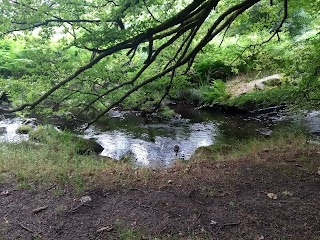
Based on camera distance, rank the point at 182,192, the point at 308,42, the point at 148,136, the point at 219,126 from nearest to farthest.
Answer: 1. the point at 182,192
2. the point at 308,42
3. the point at 148,136
4. the point at 219,126

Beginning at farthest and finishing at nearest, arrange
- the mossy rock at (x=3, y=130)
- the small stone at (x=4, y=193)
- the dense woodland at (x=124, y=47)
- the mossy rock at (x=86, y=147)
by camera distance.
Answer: the mossy rock at (x=3, y=130) → the mossy rock at (x=86, y=147) → the small stone at (x=4, y=193) → the dense woodland at (x=124, y=47)

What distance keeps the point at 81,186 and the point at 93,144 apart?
4372 mm

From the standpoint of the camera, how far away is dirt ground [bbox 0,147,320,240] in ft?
12.1

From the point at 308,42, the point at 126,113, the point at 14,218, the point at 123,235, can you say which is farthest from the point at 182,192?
the point at 126,113

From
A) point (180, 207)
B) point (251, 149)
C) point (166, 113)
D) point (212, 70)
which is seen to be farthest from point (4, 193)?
point (212, 70)

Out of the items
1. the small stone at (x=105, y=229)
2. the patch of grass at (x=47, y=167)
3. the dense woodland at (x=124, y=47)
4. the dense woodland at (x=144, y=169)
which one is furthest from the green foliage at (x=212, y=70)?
the small stone at (x=105, y=229)

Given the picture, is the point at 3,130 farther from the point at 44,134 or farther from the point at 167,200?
the point at 167,200

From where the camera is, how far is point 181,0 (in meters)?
5.93

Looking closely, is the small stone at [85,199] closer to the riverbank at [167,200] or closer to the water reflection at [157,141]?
the riverbank at [167,200]

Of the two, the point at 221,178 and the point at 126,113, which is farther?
the point at 126,113

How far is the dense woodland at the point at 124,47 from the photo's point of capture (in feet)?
12.6

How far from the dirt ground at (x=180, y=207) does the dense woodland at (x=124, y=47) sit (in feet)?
4.06

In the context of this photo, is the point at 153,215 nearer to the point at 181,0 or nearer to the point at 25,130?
the point at 181,0

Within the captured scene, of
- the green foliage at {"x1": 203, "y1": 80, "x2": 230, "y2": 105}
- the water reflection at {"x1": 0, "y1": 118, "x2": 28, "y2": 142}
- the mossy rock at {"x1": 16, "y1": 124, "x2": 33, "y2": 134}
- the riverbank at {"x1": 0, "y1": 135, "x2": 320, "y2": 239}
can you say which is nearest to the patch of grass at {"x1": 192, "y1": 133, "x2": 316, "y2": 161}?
the riverbank at {"x1": 0, "y1": 135, "x2": 320, "y2": 239}
